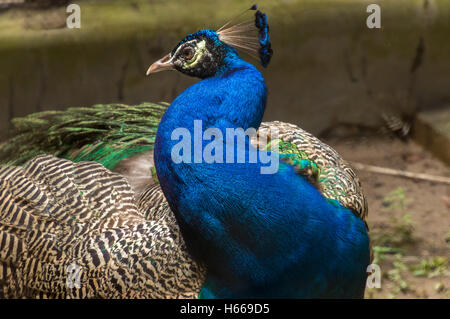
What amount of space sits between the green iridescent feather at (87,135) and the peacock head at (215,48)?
2.10 feet

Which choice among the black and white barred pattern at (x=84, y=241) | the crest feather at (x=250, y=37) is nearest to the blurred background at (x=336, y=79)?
the black and white barred pattern at (x=84, y=241)

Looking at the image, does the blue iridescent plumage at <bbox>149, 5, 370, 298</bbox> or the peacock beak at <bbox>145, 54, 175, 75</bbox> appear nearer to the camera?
the blue iridescent plumage at <bbox>149, 5, 370, 298</bbox>

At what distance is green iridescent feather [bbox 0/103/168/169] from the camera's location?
8.66 ft

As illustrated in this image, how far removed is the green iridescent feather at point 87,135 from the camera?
264 cm

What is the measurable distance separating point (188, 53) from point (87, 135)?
852mm

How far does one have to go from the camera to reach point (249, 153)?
1.92 m

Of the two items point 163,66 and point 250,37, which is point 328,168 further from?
point 163,66

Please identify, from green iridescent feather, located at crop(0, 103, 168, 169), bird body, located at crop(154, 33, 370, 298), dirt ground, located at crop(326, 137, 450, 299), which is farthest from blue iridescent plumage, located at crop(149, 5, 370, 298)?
dirt ground, located at crop(326, 137, 450, 299)

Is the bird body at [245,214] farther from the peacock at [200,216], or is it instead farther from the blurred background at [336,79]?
the blurred background at [336,79]

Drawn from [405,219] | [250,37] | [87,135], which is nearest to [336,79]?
[405,219]

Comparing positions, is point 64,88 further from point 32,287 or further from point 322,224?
point 322,224

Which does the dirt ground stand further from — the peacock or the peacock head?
the peacock head

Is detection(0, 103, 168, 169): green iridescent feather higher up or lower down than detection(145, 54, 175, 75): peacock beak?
lower down

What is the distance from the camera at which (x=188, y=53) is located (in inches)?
81.2
